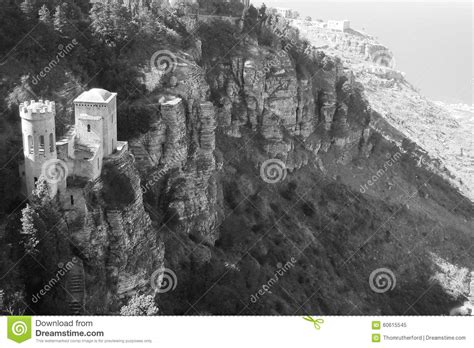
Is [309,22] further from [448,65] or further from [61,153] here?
[61,153]

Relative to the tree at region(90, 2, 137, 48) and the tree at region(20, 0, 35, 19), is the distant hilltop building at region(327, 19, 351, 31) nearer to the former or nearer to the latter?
the tree at region(90, 2, 137, 48)

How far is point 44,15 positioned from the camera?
1615 inches

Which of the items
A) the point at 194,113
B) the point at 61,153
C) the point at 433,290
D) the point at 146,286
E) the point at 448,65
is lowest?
the point at 448,65

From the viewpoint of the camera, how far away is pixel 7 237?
28125 millimetres

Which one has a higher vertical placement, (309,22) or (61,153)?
(61,153)

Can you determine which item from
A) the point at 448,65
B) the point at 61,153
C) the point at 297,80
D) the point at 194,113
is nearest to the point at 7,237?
the point at 61,153

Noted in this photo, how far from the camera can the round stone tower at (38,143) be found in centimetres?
2911

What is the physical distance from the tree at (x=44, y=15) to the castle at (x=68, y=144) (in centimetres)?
1029

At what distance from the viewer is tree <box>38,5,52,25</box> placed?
41.0 m

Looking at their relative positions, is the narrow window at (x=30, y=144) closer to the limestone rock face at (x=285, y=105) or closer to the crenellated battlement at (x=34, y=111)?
the crenellated battlement at (x=34, y=111)

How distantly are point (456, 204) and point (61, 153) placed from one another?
46.2 meters

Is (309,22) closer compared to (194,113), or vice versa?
(194,113)

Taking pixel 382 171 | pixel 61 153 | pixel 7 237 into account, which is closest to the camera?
pixel 7 237

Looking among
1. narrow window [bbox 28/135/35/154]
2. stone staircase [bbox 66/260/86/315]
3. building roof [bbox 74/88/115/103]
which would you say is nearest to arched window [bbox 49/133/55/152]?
narrow window [bbox 28/135/35/154]
